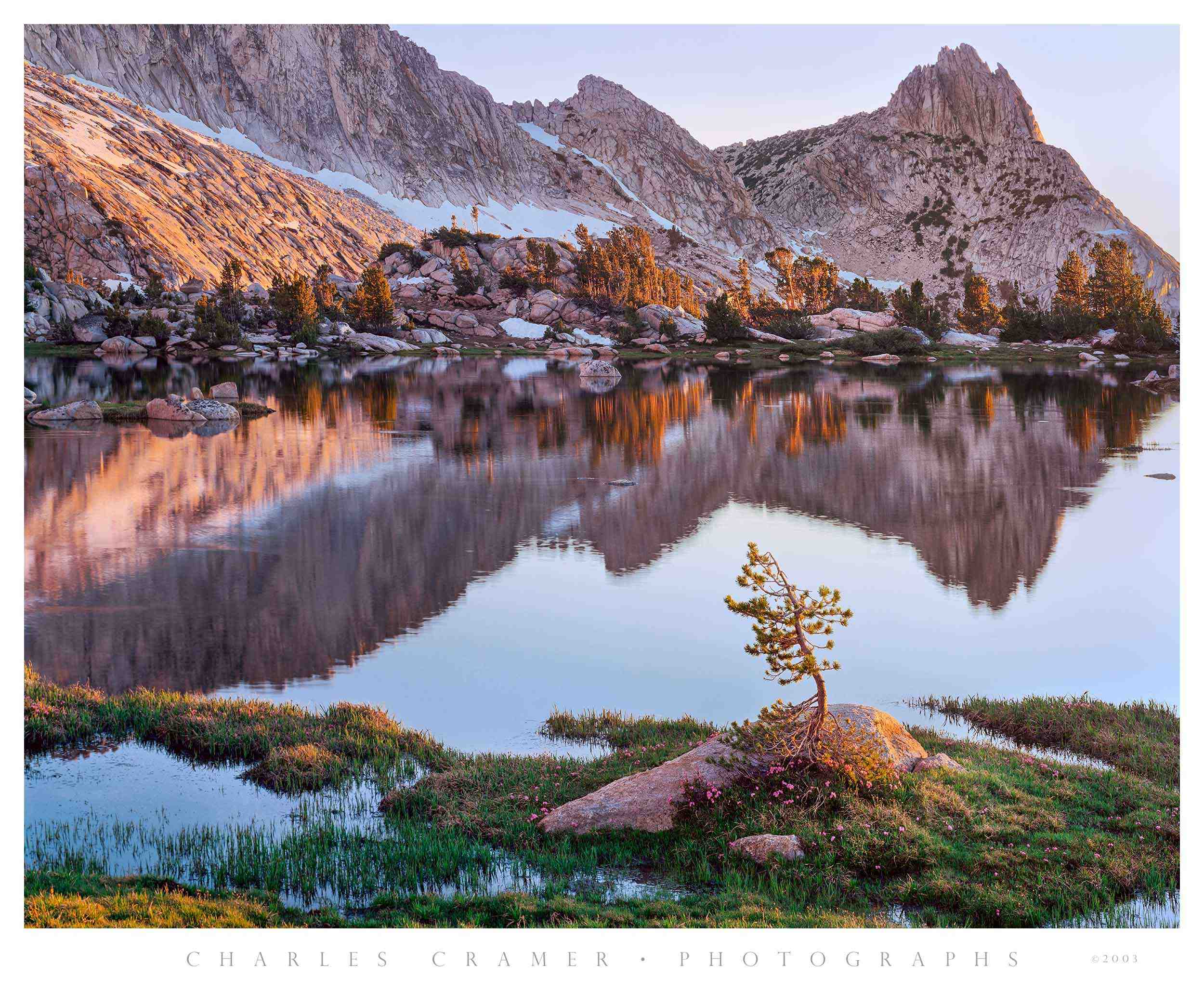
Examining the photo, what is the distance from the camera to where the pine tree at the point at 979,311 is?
153 metres

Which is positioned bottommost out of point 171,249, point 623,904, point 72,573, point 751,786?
point 623,904

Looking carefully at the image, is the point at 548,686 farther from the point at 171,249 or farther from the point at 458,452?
the point at 171,249

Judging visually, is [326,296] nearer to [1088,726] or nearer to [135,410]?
[135,410]

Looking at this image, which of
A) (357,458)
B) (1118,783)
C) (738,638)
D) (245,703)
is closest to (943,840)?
(1118,783)

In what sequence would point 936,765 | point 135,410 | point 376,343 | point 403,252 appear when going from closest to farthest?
point 936,765 → point 135,410 → point 376,343 → point 403,252

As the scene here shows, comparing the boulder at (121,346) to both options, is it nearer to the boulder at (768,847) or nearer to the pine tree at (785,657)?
the pine tree at (785,657)

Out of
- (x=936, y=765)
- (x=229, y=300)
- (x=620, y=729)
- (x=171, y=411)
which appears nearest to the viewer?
(x=936, y=765)

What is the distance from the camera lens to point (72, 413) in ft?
158

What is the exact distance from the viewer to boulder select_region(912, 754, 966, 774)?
12.0m

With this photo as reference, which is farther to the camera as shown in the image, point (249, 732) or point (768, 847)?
point (249, 732)

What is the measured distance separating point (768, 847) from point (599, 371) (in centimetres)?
7941

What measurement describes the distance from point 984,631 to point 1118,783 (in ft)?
23.4

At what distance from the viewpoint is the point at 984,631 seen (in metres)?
19.4

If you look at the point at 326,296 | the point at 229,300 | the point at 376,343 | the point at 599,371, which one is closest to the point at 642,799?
the point at 599,371
